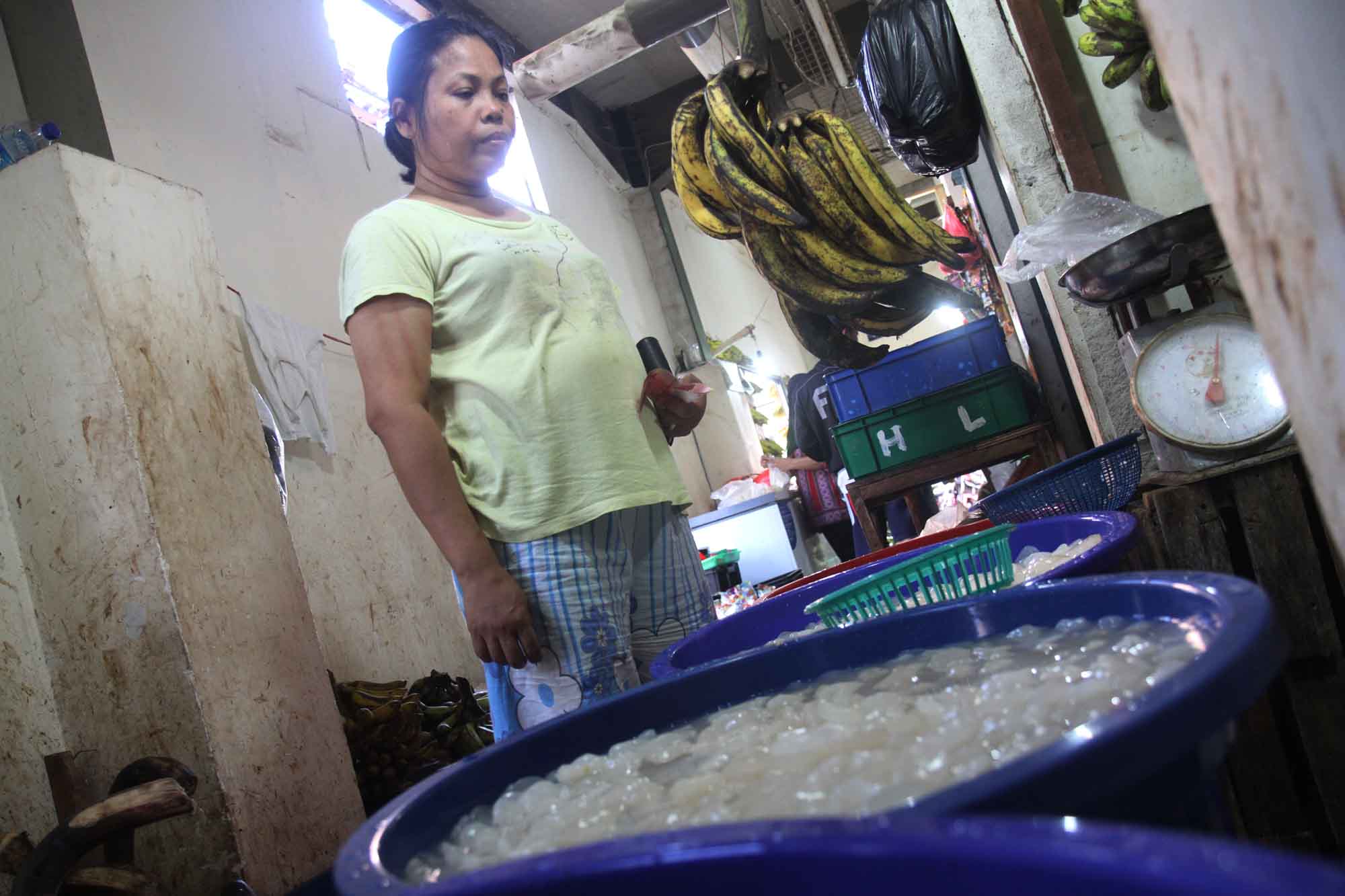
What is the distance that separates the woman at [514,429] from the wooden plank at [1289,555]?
113 centimetres

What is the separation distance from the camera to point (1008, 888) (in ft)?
1.00

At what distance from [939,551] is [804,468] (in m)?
5.54

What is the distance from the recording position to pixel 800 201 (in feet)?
9.20

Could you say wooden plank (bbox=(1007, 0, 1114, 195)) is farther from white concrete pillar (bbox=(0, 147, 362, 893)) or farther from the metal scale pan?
white concrete pillar (bbox=(0, 147, 362, 893))

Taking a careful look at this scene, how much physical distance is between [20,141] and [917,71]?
2.52m

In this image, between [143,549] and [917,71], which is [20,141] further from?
[917,71]

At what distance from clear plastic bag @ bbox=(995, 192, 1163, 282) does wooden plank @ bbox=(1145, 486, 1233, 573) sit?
67cm

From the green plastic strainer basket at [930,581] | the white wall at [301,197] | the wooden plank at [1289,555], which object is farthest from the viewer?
the white wall at [301,197]

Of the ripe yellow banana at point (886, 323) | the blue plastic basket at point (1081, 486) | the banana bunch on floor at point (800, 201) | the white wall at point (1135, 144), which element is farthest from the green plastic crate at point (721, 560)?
the blue plastic basket at point (1081, 486)

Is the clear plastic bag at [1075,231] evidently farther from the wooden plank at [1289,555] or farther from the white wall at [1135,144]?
the wooden plank at [1289,555]

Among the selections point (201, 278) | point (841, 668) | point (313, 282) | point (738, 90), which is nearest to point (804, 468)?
point (313, 282)

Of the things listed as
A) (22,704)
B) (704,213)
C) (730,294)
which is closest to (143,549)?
(22,704)

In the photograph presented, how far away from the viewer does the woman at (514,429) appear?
4.94 feet

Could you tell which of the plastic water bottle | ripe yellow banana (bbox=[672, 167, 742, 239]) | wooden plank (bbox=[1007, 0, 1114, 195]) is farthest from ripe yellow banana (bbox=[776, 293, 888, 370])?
the plastic water bottle
